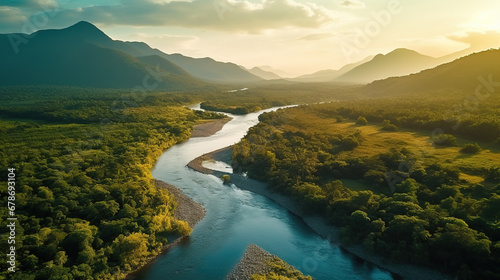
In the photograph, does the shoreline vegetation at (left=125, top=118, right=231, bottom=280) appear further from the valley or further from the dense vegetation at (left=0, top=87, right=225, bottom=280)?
the dense vegetation at (left=0, top=87, right=225, bottom=280)

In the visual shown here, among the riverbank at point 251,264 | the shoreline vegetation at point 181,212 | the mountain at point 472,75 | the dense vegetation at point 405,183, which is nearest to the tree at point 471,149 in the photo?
the dense vegetation at point 405,183

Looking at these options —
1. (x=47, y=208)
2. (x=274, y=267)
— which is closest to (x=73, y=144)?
(x=47, y=208)

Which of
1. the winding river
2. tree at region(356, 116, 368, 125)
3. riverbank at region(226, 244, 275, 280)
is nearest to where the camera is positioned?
riverbank at region(226, 244, 275, 280)

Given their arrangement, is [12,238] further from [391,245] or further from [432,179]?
[432,179]

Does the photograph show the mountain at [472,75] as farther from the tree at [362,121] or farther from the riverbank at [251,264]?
the riverbank at [251,264]

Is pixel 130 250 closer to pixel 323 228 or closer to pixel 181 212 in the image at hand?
pixel 181 212

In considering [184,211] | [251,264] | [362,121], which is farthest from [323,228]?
[362,121]

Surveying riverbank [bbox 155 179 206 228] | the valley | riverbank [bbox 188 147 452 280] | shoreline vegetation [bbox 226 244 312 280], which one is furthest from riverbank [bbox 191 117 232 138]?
shoreline vegetation [bbox 226 244 312 280]
